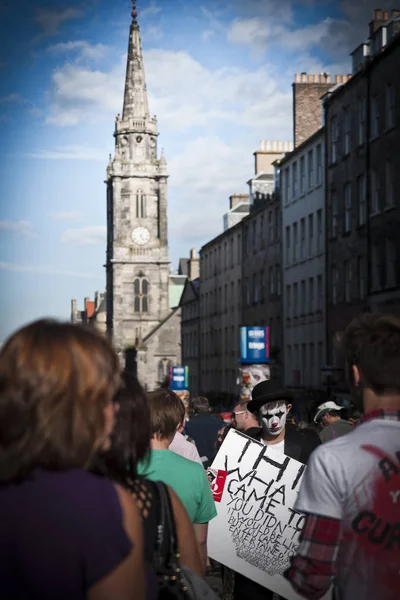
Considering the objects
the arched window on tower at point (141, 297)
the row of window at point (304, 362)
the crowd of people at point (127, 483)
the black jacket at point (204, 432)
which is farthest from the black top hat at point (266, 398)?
the arched window on tower at point (141, 297)

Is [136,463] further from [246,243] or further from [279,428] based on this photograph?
[246,243]

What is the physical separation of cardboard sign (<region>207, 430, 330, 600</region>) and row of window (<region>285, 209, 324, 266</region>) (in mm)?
40973

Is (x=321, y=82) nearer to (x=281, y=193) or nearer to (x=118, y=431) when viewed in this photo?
(x=281, y=193)

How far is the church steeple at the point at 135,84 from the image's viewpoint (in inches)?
5349

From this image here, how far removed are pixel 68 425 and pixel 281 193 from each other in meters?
54.4

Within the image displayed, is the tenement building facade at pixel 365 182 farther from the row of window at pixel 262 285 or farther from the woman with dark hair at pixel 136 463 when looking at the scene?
the woman with dark hair at pixel 136 463

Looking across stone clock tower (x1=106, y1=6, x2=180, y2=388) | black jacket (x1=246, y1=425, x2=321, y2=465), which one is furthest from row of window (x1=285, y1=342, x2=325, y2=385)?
stone clock tower (x1=106, y1=6, x2=180, y2=388)

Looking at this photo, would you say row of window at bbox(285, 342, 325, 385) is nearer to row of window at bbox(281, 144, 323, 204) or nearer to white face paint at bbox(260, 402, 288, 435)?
row of window at bbox(281, 144, 323, 204)

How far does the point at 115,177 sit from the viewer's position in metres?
134

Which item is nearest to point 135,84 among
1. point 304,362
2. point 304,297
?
point 304,297

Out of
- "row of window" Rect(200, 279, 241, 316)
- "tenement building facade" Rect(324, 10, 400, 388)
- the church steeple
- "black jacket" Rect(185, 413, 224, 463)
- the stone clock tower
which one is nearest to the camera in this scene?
"black jacket" Rect(185, 413, 224, 463)

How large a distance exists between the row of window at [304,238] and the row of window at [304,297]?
1097mm

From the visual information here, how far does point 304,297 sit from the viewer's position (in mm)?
53000

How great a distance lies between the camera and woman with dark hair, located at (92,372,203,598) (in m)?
4.04
